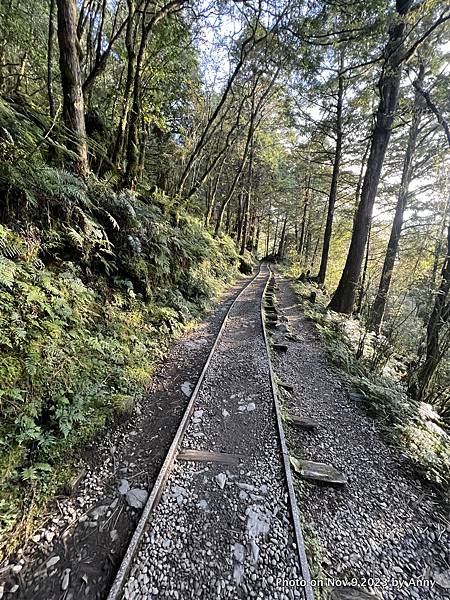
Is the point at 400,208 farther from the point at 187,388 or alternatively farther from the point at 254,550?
the point at 254,550

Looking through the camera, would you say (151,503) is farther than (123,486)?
No

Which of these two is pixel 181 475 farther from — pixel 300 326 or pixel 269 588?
pixel 300 326

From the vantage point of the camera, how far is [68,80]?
450 centimetres

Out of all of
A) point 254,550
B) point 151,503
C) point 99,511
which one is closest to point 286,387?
point 254,550

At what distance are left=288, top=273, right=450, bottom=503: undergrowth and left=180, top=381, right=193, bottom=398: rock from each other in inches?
114

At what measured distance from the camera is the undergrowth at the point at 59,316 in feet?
7.80

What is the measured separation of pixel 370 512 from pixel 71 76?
24.8 feet

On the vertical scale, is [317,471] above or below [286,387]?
below

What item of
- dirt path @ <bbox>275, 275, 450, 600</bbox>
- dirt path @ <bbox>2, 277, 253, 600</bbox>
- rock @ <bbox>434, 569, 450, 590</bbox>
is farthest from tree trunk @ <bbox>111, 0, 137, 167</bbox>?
rock @ <bbox>434, 569, 450, 590</bbox>

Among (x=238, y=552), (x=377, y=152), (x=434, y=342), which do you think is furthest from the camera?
(x=377, y=152)

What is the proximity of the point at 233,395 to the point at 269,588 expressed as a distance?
2.34 metres

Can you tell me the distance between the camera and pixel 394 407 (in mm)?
4246

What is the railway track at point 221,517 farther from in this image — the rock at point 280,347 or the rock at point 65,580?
the rock at point 280,347

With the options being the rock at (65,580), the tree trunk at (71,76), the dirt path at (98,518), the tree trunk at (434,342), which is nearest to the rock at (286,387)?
the dirt path at (98,518)
